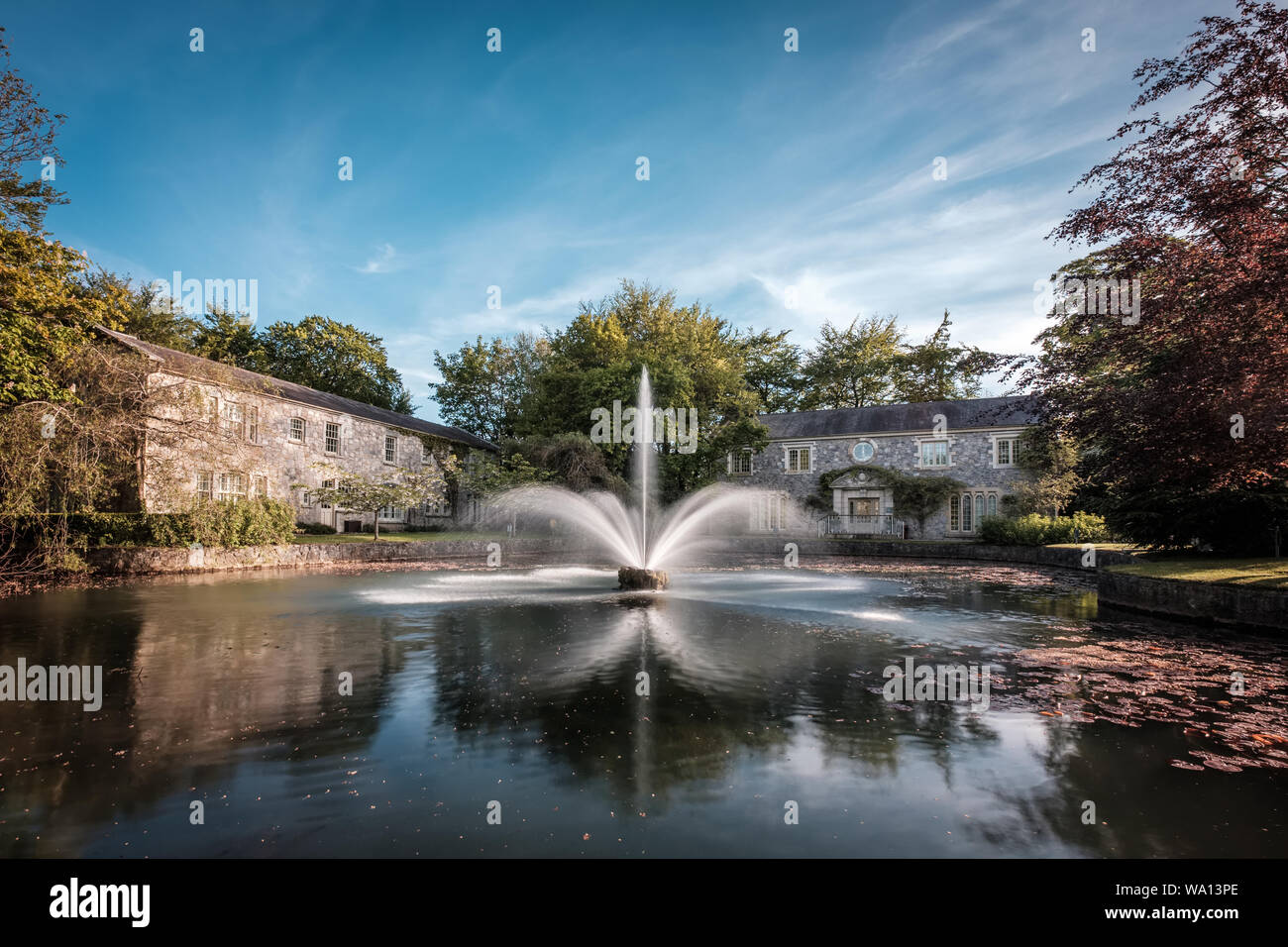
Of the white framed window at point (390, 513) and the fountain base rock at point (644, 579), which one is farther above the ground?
the white framed window at point (390, 513)

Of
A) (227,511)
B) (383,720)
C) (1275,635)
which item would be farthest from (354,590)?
(1275,635)

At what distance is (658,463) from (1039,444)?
1845cm

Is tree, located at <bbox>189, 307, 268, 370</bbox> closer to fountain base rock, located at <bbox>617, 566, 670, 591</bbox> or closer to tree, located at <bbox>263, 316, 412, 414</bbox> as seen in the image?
tree, located at <bbox>263, 316, 412, 414</bbox>

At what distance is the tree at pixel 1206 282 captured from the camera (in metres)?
9.38

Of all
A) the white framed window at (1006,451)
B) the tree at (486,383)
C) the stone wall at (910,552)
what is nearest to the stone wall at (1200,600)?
the stone wall at (910,552)

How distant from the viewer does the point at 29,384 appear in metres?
14.4

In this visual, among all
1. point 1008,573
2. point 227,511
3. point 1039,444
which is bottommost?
point 1008,573

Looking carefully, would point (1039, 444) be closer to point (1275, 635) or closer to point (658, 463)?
point (658, 463)

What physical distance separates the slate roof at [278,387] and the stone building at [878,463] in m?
19.3

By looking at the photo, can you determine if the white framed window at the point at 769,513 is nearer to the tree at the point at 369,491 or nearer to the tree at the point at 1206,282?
the tree at the point at 369,491

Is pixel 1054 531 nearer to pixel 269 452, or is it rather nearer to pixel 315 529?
pixel 315 529

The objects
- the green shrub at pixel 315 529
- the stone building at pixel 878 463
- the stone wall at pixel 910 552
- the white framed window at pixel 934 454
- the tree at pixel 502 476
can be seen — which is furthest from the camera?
the white framed window at pixel 934 454

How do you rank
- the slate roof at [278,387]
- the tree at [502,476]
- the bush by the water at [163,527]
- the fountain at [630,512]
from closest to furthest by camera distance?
1. the bush by the water at [163,527]
2. the slate roof at [278,387]
3. the fountain at [630,512]
4. the tree at [502,476]

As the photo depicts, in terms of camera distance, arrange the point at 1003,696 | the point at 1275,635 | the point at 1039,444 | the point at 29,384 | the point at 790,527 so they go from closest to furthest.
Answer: the point at 1003,696 < the point at 1275,635 < the point at 29,384 < the point at 1039,444 < the point at 790,527
